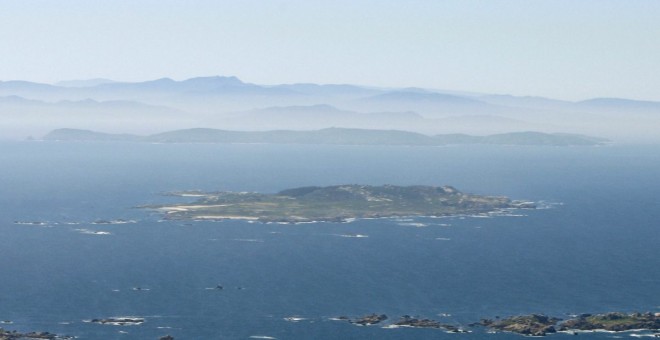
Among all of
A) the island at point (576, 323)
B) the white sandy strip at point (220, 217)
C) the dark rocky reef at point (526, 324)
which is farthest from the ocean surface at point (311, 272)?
the white sandy strip at point (220, 217)

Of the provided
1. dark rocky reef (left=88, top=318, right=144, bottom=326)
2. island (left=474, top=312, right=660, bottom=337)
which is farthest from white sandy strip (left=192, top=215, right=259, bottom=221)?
island (left=474, top=312, right=660, bottom=337)

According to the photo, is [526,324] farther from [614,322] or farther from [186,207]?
[186,207]

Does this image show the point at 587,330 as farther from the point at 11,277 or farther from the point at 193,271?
the point at 11,277

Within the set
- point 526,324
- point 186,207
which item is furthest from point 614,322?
point 186,207

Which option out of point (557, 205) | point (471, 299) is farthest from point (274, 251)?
point (557, 205)

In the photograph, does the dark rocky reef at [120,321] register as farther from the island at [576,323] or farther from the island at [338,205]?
the island at [338,205]

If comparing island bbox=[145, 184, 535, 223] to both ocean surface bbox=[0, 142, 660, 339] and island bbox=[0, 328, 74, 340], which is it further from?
island bbox=[0, 328, 74, 340]
